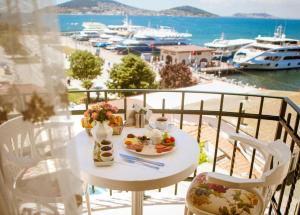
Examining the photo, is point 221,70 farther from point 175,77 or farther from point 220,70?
point 175,77

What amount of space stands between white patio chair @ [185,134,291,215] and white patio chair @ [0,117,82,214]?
77cm

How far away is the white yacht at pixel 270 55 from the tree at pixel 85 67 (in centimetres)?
1848

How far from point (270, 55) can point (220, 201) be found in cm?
3189

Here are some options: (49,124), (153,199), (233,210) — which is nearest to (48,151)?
(49,124)

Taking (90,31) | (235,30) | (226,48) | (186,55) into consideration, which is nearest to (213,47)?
(226,48)

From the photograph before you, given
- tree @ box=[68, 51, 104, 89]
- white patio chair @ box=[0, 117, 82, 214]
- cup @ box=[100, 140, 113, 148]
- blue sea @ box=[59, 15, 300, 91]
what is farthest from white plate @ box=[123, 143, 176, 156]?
blue sea @ box=[59, 15, 300, 91]

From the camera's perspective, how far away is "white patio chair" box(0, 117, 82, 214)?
2.02ft

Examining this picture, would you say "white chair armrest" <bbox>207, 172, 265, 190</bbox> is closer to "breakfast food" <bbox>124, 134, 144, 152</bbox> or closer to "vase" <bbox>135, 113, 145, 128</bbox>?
"breakfast food" <bbox>124, 134, 144, 152</bbox>

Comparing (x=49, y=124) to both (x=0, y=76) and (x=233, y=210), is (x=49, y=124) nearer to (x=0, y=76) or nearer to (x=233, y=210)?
(x=0, y=76)

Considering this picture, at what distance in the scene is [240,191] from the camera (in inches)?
54.2

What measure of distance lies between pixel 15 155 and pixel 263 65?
32.8 metres

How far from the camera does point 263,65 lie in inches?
1174

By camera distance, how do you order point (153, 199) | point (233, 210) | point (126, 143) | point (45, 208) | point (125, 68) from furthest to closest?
point (125, 68), point (153, 199), point (126, 143), point (233, 210), point (45, 208)

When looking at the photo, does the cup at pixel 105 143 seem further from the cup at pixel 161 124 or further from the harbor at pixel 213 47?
the harbor at pixel 213 47
